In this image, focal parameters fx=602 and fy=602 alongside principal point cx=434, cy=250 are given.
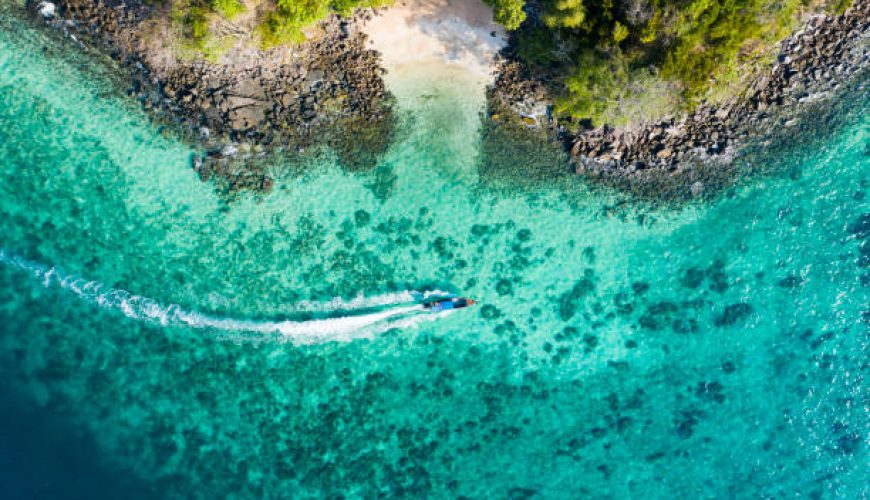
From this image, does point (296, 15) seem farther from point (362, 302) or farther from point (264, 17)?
point (362, 302)

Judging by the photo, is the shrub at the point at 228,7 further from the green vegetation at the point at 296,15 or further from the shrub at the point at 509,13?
the shrub at the point at 509,13

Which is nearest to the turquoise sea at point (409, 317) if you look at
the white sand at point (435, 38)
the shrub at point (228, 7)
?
the white sand at point (435, 38)

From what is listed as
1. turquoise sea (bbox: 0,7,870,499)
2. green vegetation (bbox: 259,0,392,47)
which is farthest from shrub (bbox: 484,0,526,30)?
green vegetation (bbox: 259,0,392,47)

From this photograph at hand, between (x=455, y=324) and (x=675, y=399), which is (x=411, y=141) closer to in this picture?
(x=455, y=324)

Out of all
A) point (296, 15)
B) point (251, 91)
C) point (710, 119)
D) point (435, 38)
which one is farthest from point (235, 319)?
point (710, 119)

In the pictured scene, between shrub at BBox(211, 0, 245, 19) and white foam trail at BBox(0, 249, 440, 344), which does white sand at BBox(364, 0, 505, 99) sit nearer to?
shrub at BBox(211, 0, 245, 19)
